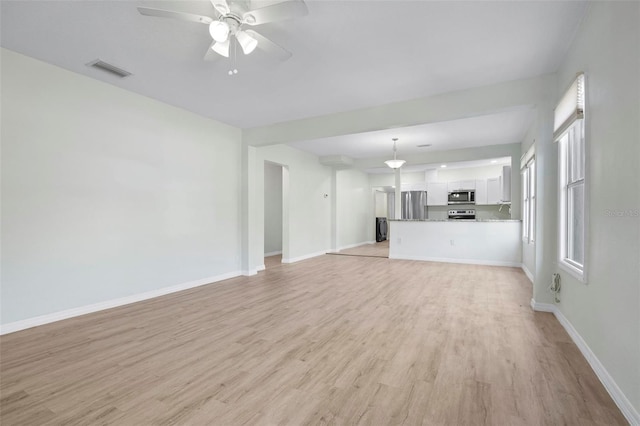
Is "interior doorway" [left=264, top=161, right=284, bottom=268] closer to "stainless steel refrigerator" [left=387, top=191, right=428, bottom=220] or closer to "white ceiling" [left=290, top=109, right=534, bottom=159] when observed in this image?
"white ceiling" [left=290, top=109, right=534, bottom=159]

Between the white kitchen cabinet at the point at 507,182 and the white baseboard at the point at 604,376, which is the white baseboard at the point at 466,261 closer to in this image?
the white kitchen cabinet at the point at 507,182

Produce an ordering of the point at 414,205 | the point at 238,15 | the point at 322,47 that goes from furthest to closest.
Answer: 1. the point at 414,205
2. the point at 322,47
3. the point at 238,15

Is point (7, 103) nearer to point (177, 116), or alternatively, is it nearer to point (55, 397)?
point (177, 116)

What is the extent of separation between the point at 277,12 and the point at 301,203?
545 cm

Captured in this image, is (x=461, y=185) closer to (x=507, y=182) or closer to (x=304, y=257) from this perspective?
(x=507, y=182)

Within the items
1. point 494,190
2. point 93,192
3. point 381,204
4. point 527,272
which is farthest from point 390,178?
point 93,192

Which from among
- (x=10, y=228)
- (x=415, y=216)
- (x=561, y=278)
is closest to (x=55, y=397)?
(x=10, y=228)

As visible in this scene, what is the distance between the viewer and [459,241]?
6.68 metres

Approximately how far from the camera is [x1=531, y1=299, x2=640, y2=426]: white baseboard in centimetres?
155

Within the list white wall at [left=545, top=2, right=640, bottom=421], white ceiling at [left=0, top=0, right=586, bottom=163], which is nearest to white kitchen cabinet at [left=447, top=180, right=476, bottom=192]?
white ceiling at [left=0, top=0, right=586, bottom=163]

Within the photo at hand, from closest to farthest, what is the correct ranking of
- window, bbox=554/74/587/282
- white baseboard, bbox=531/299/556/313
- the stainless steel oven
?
window, bbox=554/74/587/282, white baseboard, bbox=531/299/556/313, the stainless steel oven

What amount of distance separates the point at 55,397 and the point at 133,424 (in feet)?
2.25

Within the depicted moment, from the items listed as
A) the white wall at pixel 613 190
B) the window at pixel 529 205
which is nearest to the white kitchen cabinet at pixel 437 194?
the window at pixel 529 205

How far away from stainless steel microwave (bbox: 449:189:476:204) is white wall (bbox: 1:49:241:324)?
7188mm
